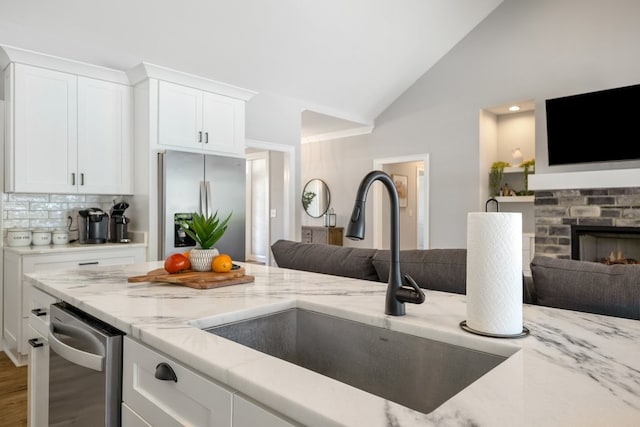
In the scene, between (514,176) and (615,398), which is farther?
(514,176)

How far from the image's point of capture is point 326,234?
23.4 ft

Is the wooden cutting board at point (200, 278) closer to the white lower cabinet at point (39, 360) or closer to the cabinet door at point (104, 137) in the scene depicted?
the white lower cabinet at point (39, 360)

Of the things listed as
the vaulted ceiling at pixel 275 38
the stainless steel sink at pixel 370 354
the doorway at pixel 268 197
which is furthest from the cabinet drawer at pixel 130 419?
the doorway at pixel 268 197

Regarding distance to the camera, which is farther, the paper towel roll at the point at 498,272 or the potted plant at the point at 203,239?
the potted plant at the point at 203,239

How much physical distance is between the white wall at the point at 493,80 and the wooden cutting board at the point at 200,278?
15.0 ft

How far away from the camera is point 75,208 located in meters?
3.89

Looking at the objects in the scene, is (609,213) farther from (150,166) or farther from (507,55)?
(150,166)

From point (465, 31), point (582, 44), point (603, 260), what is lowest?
point (603, 260)

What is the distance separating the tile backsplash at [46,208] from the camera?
Answer: 3525 mm

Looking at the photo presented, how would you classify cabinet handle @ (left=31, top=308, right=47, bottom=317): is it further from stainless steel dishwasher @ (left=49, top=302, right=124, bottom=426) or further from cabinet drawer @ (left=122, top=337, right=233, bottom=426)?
cabinet drawer @ (left=122, top=337, right=233, bottom=426)

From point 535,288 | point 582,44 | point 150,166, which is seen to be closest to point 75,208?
point 150,166

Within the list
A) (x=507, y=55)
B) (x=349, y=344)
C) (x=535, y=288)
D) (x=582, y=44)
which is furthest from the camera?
(x=507, y=55)

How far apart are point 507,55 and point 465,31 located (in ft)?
2.24

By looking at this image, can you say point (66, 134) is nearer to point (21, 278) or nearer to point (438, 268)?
point (21, 278)
